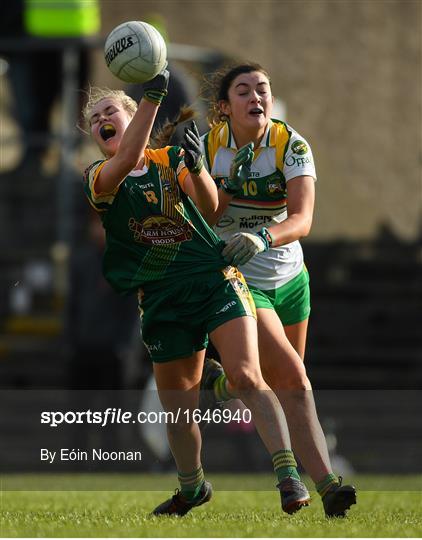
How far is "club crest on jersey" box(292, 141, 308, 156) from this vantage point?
6.98m

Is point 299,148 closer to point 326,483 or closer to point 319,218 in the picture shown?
point 326,483

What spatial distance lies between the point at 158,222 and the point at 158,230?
0.04m

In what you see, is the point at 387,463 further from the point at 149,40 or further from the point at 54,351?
the point at 149,40

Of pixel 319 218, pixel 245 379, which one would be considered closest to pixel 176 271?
pixel 245 379

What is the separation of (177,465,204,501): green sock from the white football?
1.94 meters

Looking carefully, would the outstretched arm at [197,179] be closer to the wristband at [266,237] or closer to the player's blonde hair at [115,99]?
the wristband at [266,237]

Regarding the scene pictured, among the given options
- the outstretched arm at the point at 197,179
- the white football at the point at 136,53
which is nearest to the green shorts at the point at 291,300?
the outstretched arm at the point at 197,179

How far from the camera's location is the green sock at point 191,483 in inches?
→ 278

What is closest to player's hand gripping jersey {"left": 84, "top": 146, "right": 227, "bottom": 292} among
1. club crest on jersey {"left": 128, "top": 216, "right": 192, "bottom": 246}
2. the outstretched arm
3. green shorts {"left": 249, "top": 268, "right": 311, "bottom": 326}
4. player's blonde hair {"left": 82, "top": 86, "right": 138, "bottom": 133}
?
club crest on jersey {"left": 128, "top": 216, "right": 192, "bottom": 246}

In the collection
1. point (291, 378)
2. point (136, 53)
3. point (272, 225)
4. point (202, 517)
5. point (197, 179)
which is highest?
point (136, 53)

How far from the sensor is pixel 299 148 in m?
6.99

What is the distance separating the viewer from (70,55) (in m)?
15.4

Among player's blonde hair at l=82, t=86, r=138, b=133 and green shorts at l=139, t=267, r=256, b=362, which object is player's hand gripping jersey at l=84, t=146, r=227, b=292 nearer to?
green shorts at l=139, t=267, r=256, b=362

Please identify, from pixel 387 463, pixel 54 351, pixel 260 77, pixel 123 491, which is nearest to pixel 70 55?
pixel 54 351
